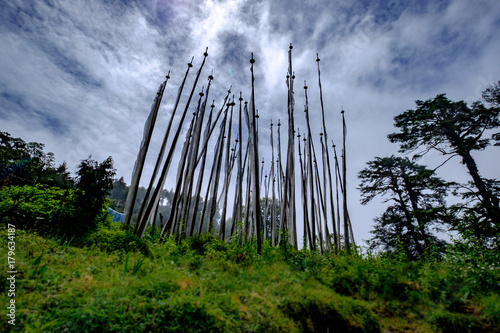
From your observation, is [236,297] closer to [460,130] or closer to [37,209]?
[37,209]

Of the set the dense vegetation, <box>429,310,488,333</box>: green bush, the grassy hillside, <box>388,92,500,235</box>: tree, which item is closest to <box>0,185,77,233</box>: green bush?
the dense vegetation

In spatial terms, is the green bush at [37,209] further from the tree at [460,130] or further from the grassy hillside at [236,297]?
the tree at [460,130]

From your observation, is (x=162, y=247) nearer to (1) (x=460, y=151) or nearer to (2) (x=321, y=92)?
(2) (x=321, y=92)

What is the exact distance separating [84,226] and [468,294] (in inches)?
291

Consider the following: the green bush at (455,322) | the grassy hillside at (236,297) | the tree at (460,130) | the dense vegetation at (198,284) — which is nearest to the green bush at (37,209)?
the dense vegetation at (198,284)

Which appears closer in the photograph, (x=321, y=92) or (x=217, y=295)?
(x=217, y=295)

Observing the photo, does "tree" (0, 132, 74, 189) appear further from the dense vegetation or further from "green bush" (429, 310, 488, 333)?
"green bush" (429, 310, 488, 333)

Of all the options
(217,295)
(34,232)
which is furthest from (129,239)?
(217,295)

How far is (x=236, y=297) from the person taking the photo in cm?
254

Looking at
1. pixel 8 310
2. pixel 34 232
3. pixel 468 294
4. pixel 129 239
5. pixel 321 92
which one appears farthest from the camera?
pixel 321 92

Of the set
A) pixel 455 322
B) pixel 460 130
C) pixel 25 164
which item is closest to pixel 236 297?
pixel 455 322

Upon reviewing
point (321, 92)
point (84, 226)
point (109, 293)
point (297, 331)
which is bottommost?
point (297, 331)

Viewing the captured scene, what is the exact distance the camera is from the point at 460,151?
926 centimetres

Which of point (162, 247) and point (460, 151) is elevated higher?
point (460, 151)
